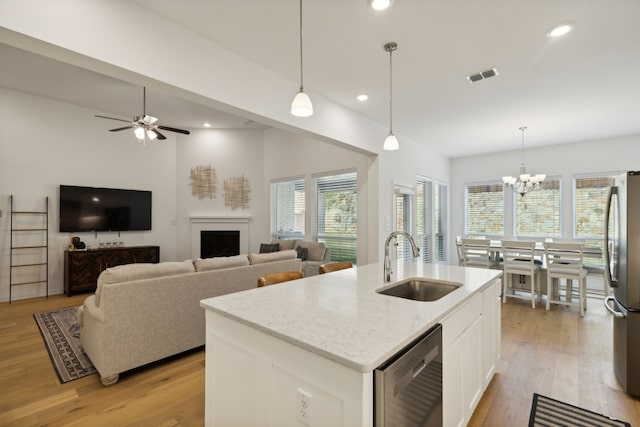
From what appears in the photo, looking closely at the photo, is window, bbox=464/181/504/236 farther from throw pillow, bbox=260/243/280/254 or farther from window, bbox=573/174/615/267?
throw pillow, bbox=260/243/280/254

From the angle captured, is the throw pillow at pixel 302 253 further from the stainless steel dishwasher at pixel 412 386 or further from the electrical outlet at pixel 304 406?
the electrical outlet at pixel 304 406

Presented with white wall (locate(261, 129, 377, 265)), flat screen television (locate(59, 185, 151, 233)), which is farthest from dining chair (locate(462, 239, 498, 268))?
flat screen television (locate(59, 185, 151, 233))

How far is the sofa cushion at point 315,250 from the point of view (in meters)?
5.50

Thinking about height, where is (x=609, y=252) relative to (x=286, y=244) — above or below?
above

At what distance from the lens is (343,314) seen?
143 cm

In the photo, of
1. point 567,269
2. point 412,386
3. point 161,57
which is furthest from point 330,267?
point 567,269

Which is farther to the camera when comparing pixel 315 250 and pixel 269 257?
pixel 315 250

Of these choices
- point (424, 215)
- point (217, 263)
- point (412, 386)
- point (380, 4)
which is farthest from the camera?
point (424, 215)

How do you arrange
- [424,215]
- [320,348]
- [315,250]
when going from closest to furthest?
[320,348] → [315,250] → [424,215]

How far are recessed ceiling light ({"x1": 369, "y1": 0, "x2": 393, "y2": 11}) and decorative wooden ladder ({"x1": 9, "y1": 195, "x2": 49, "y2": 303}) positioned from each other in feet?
19.9

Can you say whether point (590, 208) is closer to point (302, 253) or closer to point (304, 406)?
point (302, 253)

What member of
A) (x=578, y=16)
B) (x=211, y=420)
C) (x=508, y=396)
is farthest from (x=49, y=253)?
(x=578, y=16)

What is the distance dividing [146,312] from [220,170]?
16.0 ft

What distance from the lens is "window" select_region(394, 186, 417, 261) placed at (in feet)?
18.0
